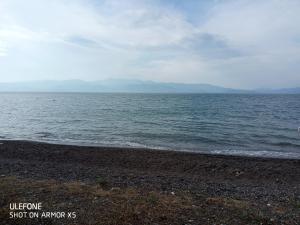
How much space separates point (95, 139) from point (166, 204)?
2095cm

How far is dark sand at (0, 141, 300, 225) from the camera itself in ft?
24.8

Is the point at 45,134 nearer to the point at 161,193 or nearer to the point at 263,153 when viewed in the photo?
the point at 263,153

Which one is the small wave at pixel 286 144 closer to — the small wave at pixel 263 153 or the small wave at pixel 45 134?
the small wave at pixel 263 153

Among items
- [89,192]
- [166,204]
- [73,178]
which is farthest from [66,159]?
[166,204]

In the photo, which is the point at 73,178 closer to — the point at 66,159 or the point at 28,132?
the point at 66,159

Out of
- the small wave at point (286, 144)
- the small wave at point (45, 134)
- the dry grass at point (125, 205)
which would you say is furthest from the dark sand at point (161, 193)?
the small wave at point (45, 134)

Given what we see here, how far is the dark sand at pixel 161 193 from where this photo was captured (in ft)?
24.8

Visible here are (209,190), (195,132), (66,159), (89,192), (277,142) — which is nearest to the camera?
(89,192)

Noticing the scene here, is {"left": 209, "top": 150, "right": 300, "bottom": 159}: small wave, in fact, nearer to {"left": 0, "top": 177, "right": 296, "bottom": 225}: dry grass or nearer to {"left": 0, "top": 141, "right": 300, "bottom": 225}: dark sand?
{"left": 0, "top": 141, "right": 300, "bottom": 225}: dark sand

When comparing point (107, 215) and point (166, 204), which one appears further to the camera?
point (166, 204)

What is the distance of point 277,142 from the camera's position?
2697cm

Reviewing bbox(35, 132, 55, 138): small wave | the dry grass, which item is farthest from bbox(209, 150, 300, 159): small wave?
bbox(35, 132, 55, 138): small wave

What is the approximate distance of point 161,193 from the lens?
9836mm

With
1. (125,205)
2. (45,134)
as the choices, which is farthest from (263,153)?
(45,134)
